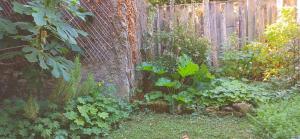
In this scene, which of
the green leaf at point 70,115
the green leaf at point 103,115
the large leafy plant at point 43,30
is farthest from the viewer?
the green leaf at point 103,115

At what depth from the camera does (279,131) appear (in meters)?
3.75

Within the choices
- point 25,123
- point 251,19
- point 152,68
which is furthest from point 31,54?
point 251,19

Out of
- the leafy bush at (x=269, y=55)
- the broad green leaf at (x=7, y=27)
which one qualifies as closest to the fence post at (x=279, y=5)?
the leafy bush at (x=269, y=55)

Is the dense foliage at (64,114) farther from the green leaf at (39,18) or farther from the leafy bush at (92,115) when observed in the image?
the green leaf at (39,18)

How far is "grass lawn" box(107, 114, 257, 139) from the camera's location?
15.9ft

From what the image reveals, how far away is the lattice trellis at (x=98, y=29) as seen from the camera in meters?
5.75

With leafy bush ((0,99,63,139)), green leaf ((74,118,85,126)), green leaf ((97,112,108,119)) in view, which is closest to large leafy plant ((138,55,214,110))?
green leaf ((97,112,108,119))

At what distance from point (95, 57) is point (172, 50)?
5.06 feet

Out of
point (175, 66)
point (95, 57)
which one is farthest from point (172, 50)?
point (95, 57)

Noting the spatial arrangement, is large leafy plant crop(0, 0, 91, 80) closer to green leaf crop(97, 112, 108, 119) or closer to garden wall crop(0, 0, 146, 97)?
green leaf crop(97, 112, 108, 119)

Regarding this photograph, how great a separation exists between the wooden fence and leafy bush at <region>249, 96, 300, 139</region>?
3200 mm

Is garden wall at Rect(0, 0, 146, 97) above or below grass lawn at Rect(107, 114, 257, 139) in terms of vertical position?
above

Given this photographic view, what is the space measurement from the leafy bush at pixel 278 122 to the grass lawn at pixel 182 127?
1.54 ft

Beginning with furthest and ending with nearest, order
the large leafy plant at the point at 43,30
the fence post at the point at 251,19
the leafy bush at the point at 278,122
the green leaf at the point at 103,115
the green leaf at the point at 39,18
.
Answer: the fence post at the point at 251,19 < the green leaf at the point at 103,115 < the large leafy plant at the point at 43,30 < the green leaf at the point at 39,18 < the leafy bush at the point at 278,122
